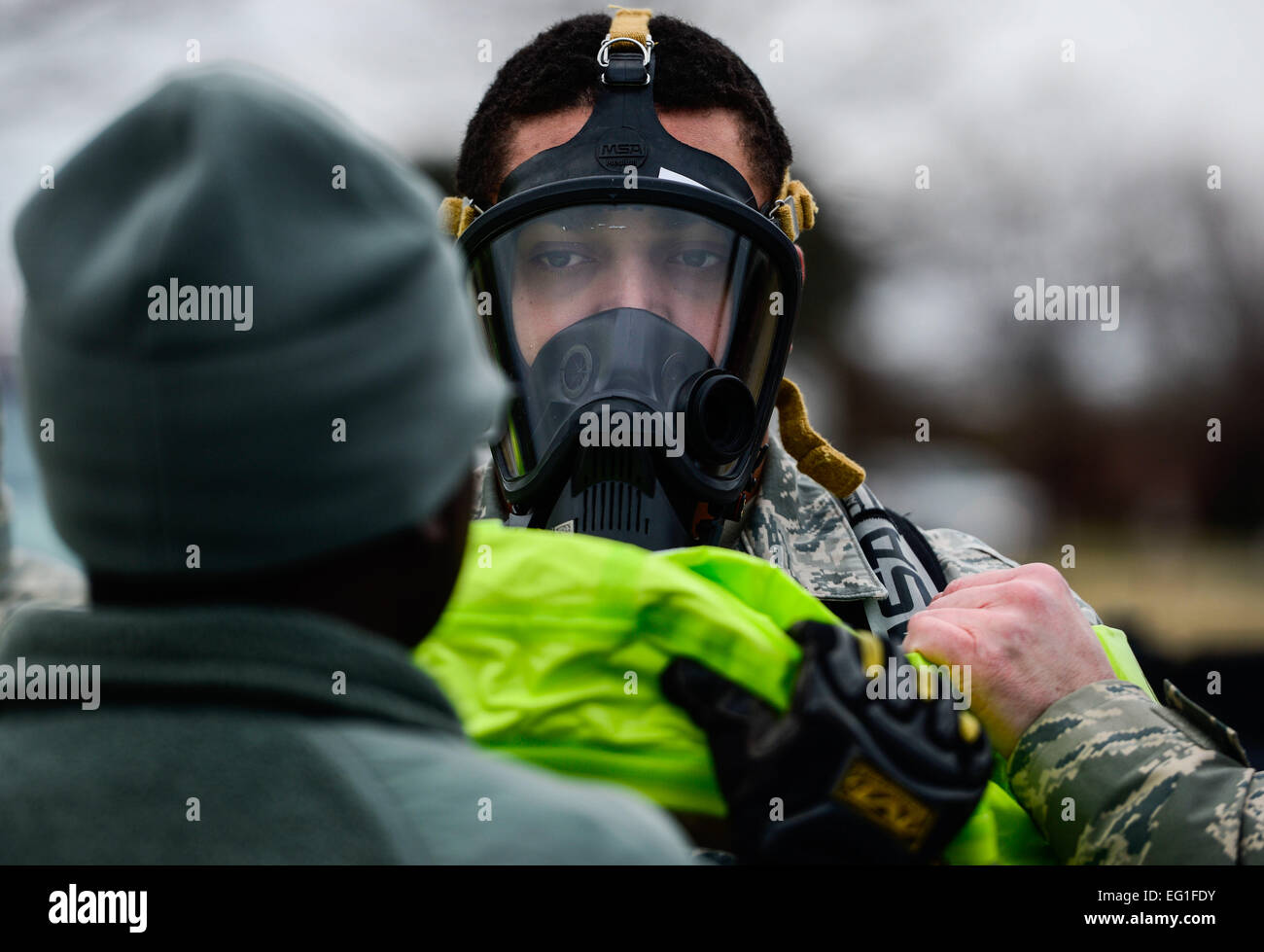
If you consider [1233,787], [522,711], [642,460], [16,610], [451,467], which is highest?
[642,460]

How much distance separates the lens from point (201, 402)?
857 millimetres

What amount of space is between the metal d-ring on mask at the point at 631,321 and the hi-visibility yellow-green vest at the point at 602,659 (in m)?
0.71

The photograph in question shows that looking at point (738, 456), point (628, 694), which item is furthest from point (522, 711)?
point (738, 456)

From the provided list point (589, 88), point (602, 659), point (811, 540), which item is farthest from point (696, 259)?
point (602, 659)

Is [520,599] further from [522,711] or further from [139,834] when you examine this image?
[139,834]

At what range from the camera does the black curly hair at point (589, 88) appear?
2297 mm

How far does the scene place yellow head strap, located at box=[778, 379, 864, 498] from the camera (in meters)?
2.27

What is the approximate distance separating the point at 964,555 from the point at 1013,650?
696 mm

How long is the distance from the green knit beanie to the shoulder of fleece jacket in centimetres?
148

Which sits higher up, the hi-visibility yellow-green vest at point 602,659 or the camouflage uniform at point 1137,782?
the hi-visibility yellow-green vest at point 602,659

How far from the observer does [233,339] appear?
855 mm

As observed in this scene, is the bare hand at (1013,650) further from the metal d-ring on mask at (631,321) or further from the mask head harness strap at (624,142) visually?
the mask head harness strap at (624,142)

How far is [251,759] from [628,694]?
47 centimetres

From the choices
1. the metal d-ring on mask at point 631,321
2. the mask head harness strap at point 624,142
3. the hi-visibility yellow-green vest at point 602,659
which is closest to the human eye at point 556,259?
the metal d-ring on mask at point 631,321
